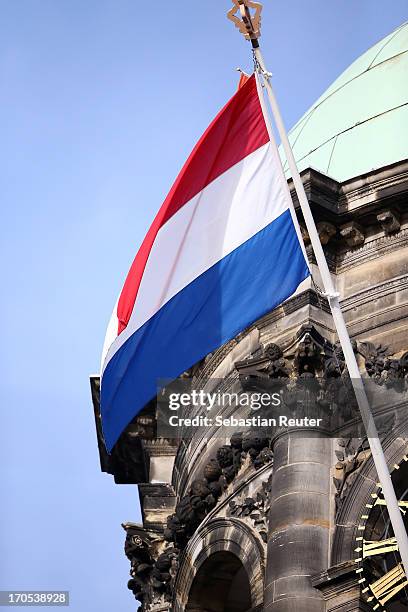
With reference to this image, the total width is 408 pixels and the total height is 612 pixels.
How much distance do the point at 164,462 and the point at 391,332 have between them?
6822 millimetres

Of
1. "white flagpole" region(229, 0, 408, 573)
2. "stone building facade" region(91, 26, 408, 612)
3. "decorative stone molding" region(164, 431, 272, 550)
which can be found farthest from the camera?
"decorative stone molding" region(164, 431, 272, 550)

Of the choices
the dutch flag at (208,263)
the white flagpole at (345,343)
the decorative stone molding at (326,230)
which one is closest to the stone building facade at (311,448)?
the decorative stone molding at (326,230)

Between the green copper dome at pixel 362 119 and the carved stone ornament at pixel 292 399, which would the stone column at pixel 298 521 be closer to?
the carved stone ornament at pixel 292 399

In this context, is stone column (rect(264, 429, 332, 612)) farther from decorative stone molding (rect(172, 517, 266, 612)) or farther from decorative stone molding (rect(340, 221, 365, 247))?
decorative stone molding (rect(340, 221, 365, 247))

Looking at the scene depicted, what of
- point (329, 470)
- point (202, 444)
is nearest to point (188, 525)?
point (202, 444)

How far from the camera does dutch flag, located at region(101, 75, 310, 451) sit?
23.5 metres

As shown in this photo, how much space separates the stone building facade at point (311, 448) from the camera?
2528 cm

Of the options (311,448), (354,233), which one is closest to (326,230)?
(354,233)

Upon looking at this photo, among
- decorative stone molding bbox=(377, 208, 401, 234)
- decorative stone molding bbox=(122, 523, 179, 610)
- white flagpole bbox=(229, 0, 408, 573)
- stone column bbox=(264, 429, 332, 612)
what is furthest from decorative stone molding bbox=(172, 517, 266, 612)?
decorative stone molding bbox=(377, 208, 401, 234)

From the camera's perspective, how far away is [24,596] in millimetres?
34062

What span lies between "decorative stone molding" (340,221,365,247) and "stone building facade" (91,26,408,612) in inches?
0.9

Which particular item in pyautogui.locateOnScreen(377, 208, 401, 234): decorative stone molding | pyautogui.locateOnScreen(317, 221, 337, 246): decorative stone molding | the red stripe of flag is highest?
pyautogui.locateOnScreen(317, 221, 337, 246): decorative stone molding

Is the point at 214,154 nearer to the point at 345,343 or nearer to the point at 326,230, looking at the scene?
the point at 345,343

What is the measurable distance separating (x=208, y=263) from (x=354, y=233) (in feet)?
17.5
